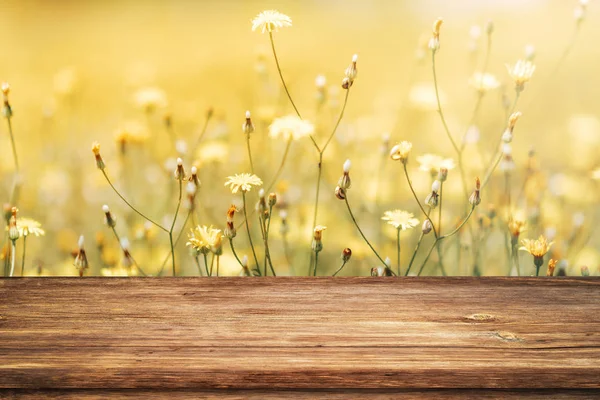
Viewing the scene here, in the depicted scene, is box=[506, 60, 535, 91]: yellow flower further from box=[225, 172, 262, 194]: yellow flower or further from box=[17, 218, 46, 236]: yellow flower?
box=[17, 218, 46, 236]: yellow flower

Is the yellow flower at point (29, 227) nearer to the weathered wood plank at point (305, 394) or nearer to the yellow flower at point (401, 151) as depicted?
the weathered wood plank at point (305, 394)

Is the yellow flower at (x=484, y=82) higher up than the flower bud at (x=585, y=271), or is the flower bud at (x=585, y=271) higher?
the yellow flower at (x=484, y=82)

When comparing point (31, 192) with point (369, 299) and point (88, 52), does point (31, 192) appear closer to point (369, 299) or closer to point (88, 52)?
point (88, 52)

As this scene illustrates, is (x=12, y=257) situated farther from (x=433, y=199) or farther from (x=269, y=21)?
(x=433, y=199)

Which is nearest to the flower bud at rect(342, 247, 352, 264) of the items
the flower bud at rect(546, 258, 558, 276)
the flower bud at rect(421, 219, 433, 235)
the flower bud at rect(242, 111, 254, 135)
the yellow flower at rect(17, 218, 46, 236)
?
the flower bud at rect(421, 219, 433, 235)

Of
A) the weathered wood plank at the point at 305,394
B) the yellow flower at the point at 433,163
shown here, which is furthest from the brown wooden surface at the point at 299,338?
the yellow flower at the point at 433,163

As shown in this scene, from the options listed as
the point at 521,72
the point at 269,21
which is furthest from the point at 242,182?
the point at 521,72

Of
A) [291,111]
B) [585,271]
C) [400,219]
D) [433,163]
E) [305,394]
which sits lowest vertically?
[305,394]
